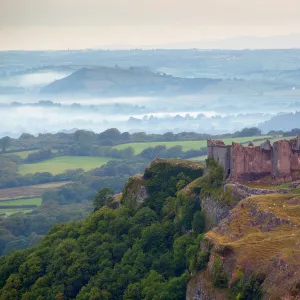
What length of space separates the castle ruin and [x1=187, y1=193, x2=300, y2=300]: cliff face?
6.67 meters

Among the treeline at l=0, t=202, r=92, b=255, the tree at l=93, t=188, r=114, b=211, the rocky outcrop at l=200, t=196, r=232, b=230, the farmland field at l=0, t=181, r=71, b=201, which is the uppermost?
the rocky outcrop at l=200, t=196, r=232, b=230

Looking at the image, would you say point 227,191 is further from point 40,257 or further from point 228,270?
point 40,257

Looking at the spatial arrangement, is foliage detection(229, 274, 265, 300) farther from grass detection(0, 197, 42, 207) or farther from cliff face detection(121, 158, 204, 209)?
grass detection(0, 197, 42, 207)

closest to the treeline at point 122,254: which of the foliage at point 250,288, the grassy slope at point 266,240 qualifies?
the grassy slope at point 266,240

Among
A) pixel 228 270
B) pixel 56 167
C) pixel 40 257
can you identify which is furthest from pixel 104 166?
pixel 228 270

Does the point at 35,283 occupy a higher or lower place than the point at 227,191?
lower

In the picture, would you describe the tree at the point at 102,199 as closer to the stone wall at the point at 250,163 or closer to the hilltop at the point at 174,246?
the hilltop at the point at 174,246

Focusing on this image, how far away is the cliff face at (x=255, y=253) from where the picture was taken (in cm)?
5197

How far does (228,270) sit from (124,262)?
20.0 m

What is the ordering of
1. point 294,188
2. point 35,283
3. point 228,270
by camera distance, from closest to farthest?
point 228,270 < point 294,188 < point 35,283

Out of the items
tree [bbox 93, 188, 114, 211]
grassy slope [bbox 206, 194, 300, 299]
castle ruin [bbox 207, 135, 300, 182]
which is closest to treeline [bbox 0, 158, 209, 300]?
tree [bbox 93, 188, 114, 211]

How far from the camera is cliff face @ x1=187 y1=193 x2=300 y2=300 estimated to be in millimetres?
51969

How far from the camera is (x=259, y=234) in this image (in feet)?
190

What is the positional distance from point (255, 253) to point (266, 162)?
16256 mm
